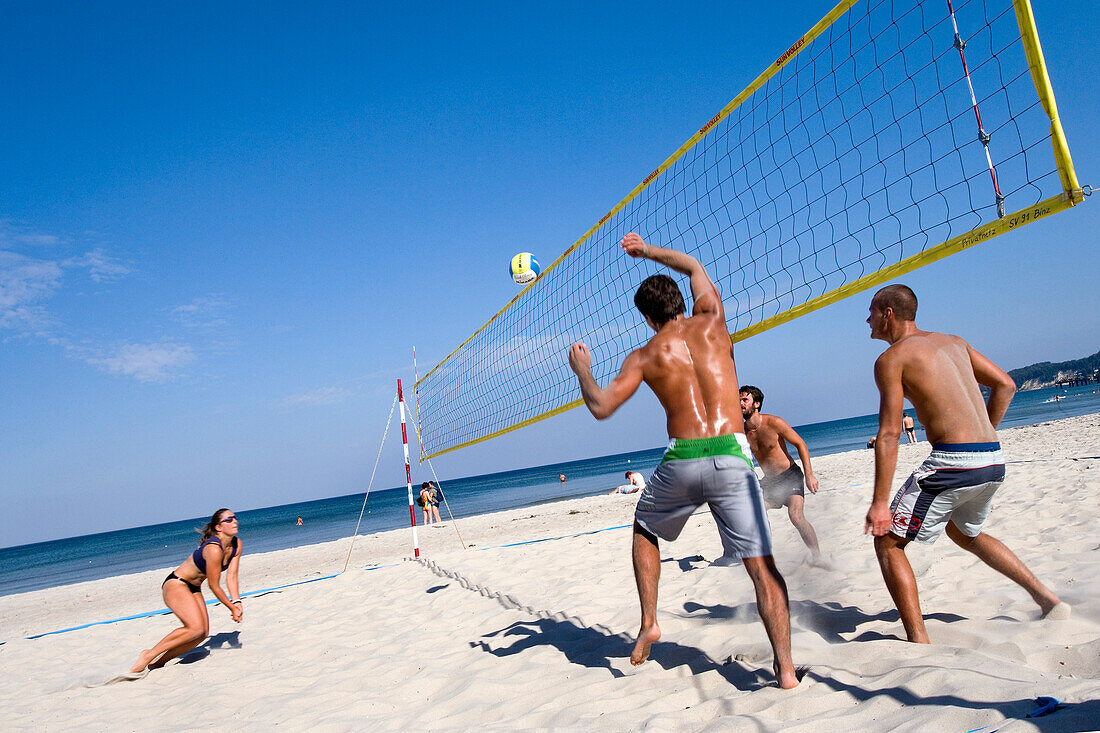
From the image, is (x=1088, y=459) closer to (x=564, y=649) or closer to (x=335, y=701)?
(x=564, y=649)

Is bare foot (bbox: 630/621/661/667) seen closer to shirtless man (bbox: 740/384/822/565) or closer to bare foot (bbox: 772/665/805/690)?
bare foot (bbox: 772/665/805/690)

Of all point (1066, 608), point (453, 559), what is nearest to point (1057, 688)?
A: point (1066, 608)

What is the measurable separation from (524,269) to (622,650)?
180 inches

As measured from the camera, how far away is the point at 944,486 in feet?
8.07

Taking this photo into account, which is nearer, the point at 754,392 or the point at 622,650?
the point at 622,650

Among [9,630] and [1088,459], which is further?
[9,630]

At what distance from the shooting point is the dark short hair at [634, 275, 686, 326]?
270 cm

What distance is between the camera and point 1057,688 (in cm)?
175

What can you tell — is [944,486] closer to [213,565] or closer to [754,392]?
[754,392]

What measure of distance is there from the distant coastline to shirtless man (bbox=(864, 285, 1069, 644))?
7415 cm

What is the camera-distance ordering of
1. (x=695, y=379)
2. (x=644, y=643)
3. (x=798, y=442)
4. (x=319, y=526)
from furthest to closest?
(x=319, y=526) < (x=798, y=442) < (x=644, y=643) < (x=695, y=379)

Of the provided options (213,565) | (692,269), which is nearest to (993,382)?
(692,269)

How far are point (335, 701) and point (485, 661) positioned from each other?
0.71 m

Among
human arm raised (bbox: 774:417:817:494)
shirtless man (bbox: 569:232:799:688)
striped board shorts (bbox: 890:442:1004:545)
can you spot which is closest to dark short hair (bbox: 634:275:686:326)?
shirtless man (bbox: 569:232:799:688)
